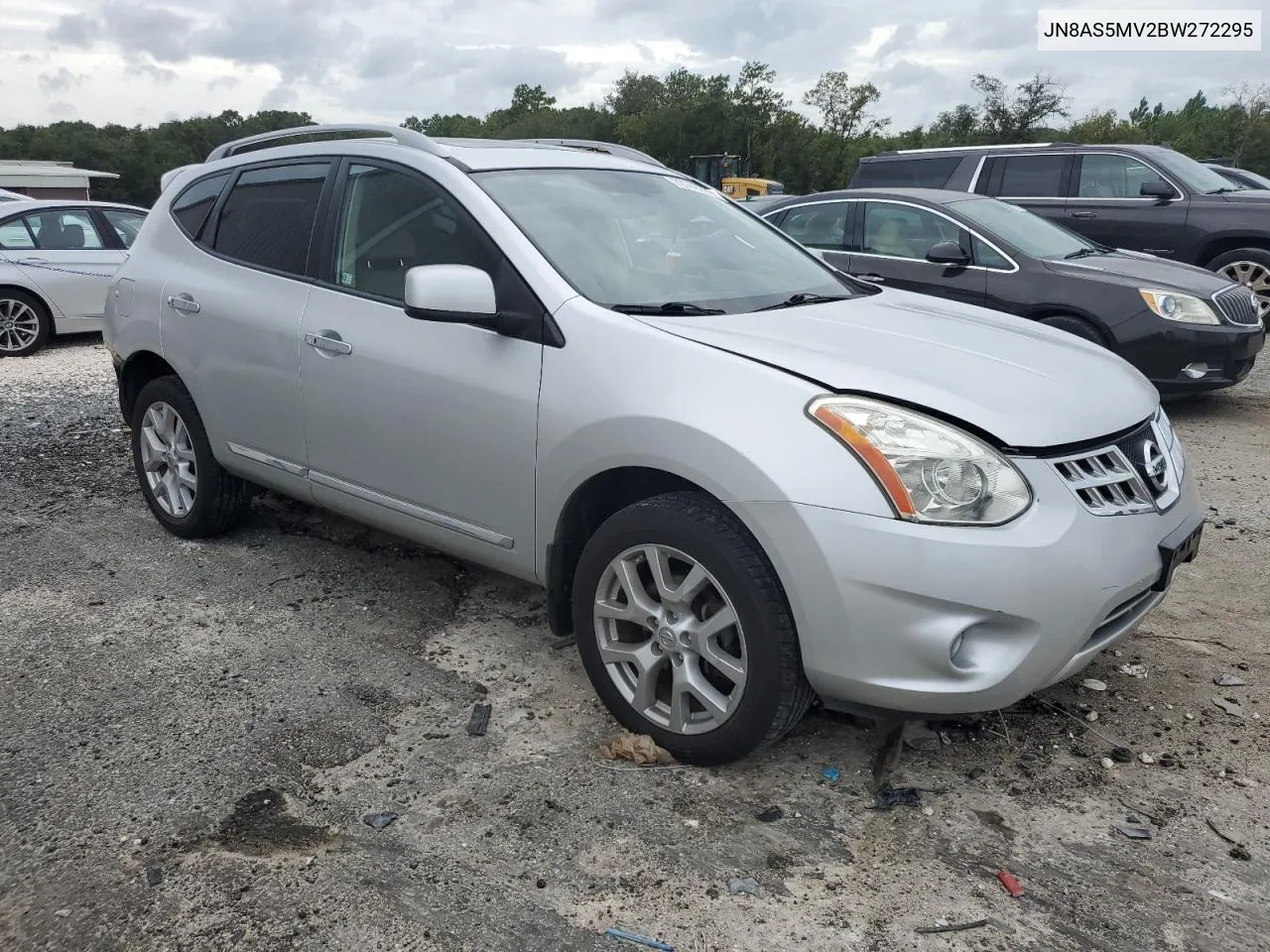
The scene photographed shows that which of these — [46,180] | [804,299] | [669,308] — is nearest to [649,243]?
[669,308]

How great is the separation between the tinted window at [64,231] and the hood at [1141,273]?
9361 mm

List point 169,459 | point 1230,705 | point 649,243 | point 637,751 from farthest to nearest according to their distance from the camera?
point 169,459
point 649,243
point 1230,705
point 637,751

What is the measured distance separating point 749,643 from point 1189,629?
7.17ft

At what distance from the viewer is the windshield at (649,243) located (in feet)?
11.1

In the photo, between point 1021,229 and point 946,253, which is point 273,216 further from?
point 1021,229

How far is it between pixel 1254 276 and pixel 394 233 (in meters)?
9.12

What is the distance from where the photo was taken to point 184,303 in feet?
14.9

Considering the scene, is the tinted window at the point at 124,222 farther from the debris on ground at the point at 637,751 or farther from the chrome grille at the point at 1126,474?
the chrome grille at the point at 1126,474

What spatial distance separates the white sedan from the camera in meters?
10.3

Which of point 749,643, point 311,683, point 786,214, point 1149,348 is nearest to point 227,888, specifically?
point 311,683

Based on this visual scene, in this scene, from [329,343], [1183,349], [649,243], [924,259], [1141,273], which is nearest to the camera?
[649,243]

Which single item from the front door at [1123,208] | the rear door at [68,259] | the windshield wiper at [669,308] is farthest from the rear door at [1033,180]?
the rear door at [68,259]

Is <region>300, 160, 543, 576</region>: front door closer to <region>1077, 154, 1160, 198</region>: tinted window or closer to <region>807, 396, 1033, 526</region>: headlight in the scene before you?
<region>807, 396, 1033, 526</region>: headlight

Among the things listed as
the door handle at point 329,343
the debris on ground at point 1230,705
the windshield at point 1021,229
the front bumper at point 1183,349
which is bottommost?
the debris on ground at point 1230,705
